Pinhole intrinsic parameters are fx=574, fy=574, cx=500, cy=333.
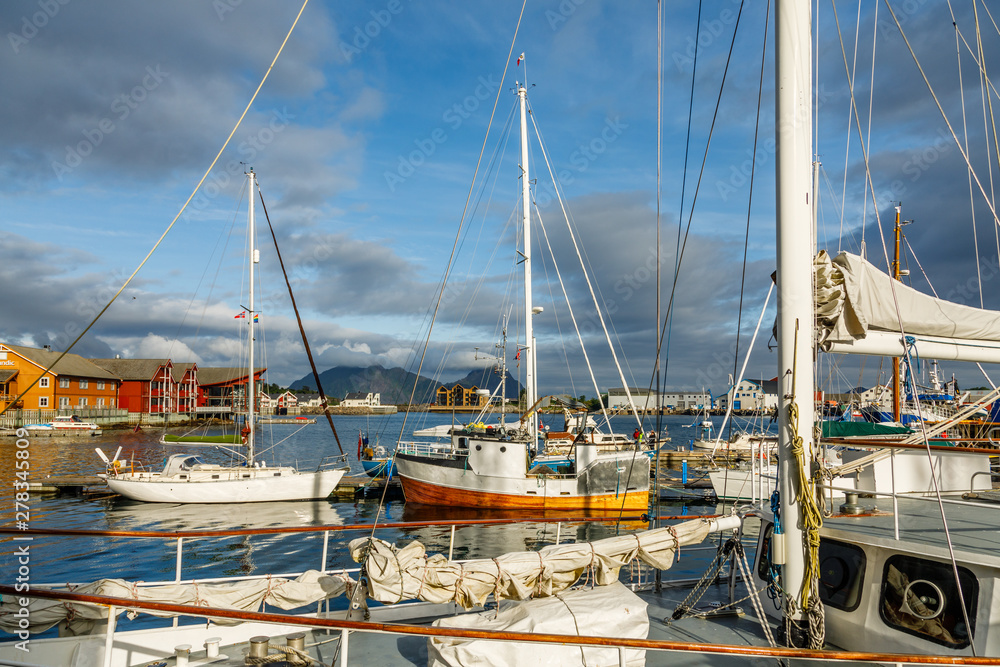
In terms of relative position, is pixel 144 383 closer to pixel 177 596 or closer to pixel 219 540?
pixel 219 540

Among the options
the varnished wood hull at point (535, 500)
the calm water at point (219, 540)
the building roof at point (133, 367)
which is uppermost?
the building roof at point (133, 367)

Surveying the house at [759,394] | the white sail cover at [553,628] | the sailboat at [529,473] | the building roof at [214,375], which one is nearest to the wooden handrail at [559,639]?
the white sail cover at [553,628]

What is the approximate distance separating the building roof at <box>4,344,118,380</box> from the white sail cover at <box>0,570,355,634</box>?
65.1 metres

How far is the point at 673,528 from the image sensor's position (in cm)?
628

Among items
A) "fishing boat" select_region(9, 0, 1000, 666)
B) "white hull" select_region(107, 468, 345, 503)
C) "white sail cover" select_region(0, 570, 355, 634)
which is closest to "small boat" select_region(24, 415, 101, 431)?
"white hull" select_region(107, 468, 345, 503)

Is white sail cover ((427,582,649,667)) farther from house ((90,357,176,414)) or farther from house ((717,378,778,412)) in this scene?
house ((90,357,176,414))

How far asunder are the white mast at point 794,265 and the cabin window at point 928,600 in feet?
3.26

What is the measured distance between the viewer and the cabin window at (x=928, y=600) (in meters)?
4.74

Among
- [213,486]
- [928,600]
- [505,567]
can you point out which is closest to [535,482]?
[213,486]

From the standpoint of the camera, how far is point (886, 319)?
19.7 feet

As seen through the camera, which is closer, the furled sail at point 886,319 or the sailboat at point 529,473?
the furled sail at point 886,319

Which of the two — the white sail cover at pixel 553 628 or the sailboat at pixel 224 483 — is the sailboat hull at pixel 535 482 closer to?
the sailboat at pixel 224 483

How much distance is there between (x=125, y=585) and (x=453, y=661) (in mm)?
3469

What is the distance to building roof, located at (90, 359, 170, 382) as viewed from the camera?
7612 cm
